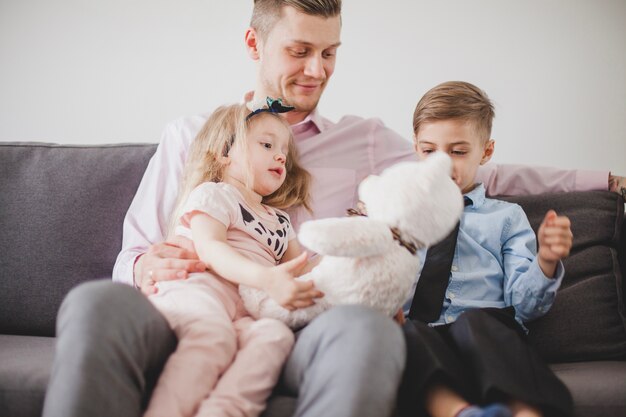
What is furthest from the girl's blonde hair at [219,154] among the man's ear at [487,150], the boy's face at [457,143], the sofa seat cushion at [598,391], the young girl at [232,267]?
the sofa seat cushion at [598,391]

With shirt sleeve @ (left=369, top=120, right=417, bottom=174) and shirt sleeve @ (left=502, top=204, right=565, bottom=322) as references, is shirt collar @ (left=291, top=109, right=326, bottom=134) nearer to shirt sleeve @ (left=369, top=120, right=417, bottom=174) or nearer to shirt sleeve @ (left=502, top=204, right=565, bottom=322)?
shirt sleeve @ (left=369, top=120, right=417, bottom=174)

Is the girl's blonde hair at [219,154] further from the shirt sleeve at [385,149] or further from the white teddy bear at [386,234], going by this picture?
the white teddy bear at [386,234]

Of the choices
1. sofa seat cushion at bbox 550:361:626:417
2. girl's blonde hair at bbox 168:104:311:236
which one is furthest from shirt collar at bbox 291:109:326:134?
sofa seat cushion at bbox 550:361:626:417

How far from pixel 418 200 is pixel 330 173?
0.67m

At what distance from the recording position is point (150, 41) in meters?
2.15

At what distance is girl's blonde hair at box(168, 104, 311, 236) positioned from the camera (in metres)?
1.33

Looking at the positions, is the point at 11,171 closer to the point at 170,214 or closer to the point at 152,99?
the point at 170,214

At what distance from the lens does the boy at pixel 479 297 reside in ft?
2.99

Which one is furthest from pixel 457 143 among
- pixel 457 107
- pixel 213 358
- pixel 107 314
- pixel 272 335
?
pixel 107 314

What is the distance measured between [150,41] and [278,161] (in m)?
1.11

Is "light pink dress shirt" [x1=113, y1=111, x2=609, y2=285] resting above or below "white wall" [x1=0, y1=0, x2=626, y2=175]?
Answer: below

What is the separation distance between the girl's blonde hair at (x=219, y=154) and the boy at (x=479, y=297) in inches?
14.9

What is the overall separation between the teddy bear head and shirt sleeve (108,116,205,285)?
0.70 metres

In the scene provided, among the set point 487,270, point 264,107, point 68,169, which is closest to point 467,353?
point 487,270
